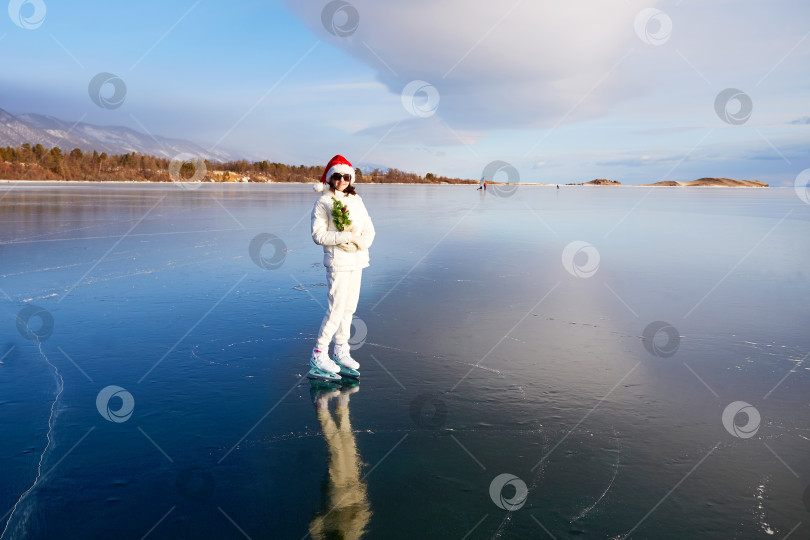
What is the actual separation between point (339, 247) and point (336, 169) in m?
0.75

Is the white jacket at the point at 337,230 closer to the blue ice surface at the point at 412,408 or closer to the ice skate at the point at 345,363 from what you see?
the ice skate at the point at 345,363

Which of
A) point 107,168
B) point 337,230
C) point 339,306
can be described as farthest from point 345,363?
point 107,168

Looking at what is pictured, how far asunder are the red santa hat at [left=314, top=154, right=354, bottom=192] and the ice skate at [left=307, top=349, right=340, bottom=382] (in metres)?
1.57

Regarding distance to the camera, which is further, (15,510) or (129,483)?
(129,483)

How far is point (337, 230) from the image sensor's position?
517 cm

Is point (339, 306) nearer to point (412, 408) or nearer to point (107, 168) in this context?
point (412, 408)

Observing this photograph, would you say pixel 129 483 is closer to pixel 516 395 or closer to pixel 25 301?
pixel 516 395

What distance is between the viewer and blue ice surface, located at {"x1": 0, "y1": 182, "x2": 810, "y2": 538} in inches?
116

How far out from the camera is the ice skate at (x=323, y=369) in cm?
492

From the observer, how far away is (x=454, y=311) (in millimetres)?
7473

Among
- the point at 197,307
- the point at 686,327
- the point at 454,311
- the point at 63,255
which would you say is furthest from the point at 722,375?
the point at 63,255

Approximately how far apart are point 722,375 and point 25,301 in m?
8.74

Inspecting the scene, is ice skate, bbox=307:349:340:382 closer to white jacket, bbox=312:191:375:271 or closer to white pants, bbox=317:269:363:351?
white pants, bbox=317:269:363:351

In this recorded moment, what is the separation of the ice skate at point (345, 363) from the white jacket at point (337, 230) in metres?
0.78
